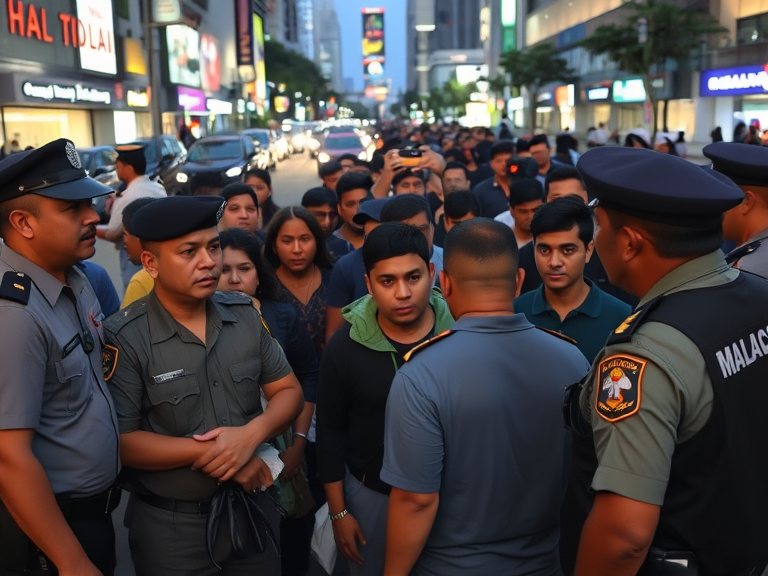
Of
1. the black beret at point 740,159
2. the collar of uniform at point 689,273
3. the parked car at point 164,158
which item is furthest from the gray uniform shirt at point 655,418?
the parked car at point 164,158

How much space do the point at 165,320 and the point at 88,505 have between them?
0.68 metres

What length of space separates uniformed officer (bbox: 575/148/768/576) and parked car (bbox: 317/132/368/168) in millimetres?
22853

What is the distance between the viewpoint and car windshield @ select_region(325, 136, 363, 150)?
26062mm

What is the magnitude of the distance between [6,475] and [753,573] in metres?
2.13

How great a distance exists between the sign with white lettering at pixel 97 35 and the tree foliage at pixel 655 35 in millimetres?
21229

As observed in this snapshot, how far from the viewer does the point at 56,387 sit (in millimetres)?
2654

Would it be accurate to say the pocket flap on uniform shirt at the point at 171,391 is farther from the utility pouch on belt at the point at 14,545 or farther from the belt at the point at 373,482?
the belt at the point at 373,482

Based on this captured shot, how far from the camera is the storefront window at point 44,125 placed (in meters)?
28.0

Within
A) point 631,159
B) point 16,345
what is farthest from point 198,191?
point 631,159

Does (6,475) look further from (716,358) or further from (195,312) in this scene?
(716,358)

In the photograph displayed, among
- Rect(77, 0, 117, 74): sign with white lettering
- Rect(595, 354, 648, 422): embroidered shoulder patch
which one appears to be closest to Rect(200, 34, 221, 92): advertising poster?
Rect(77, 0, 117, 74): sign with white lettering

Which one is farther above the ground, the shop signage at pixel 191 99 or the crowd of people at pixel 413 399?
the shop signage at pixel 191 99

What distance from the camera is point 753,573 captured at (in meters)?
2.27

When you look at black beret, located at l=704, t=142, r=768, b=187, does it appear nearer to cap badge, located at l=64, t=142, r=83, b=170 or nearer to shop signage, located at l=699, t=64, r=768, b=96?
cap badge, located at l=64, t=142, r=83, b=170
